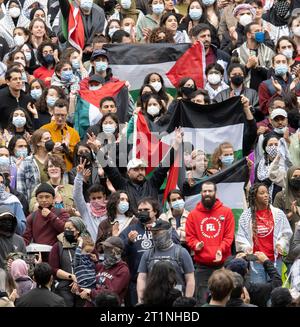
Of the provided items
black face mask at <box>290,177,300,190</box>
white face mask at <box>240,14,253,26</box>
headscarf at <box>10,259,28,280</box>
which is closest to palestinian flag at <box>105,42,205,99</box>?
white face mask at <box>240,14,253,26</box>

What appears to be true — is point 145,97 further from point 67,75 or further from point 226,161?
point 67,75

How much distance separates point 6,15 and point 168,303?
13.1 metres

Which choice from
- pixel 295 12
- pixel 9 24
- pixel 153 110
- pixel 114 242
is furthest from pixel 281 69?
pixel 114 242

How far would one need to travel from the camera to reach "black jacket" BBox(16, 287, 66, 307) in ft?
69.8

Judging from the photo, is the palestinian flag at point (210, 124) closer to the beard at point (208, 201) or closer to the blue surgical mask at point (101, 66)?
the beard at point (208, 201)

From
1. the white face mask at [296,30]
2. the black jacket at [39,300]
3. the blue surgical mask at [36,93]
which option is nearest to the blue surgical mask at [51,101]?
the blue surgical mask at [36,93]

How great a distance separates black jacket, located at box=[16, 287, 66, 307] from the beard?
3.75 m

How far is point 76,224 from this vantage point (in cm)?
2455

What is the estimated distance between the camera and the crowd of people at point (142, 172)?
77.2 ft

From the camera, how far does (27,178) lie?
87.7 ft

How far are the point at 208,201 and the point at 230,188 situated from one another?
1453 mm

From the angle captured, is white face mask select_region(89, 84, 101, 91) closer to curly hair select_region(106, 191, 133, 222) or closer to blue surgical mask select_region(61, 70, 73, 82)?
blue surgical mask select_region(61, 70, 73, 82)
